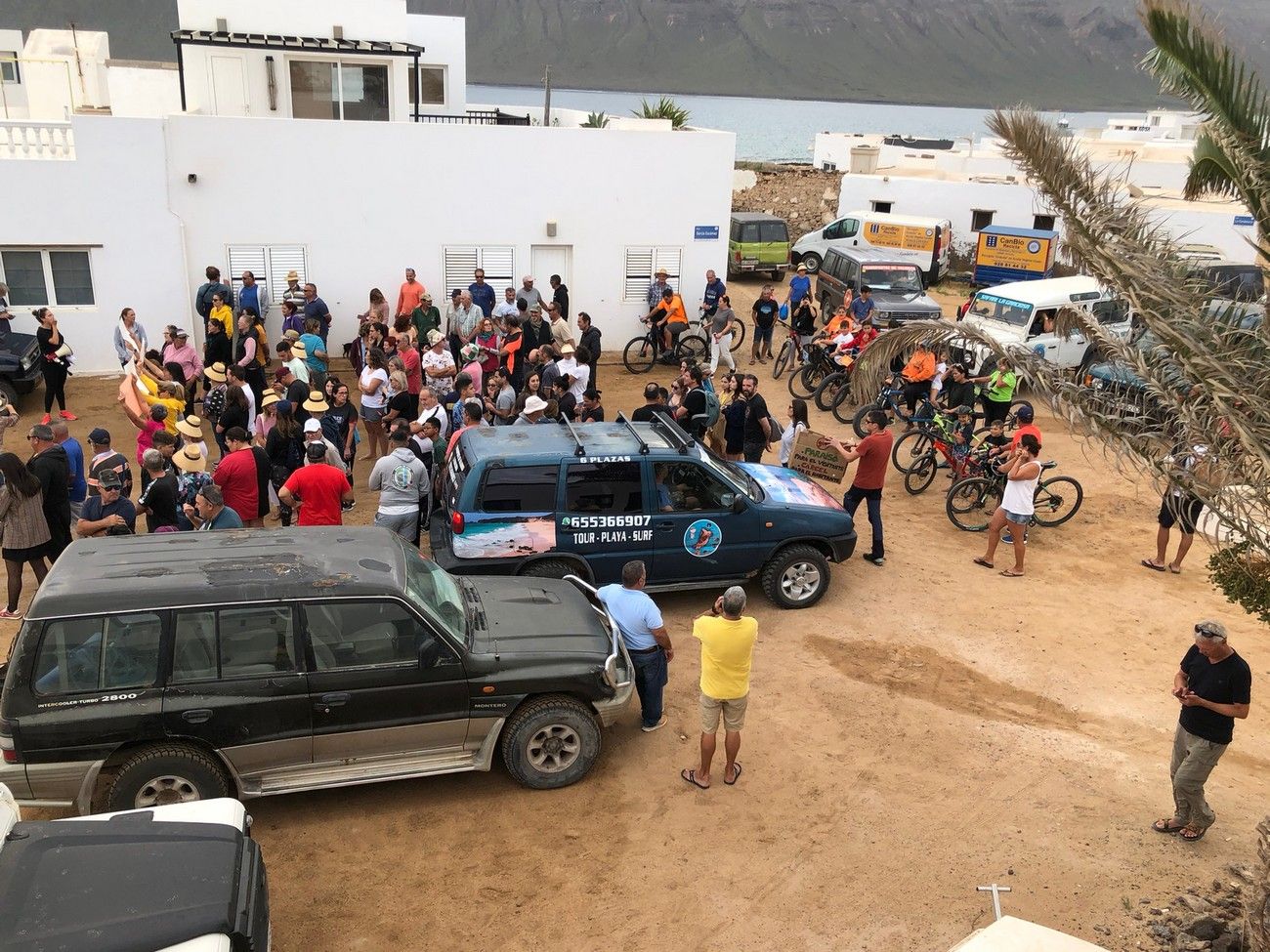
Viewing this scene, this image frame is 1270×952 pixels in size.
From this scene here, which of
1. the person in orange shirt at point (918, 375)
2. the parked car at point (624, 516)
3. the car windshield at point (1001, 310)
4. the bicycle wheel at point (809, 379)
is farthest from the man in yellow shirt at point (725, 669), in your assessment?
the car windshield at point (1001, 310)

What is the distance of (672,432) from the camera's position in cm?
980

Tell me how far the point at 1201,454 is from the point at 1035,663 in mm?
3782

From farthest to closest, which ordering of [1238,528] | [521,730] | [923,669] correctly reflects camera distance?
[923,669] → [521,730] → [1238,528]

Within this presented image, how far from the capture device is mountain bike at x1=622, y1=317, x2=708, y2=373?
18328 mm

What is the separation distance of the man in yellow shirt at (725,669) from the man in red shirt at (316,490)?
3.89m

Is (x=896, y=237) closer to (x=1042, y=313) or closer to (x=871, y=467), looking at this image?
(x=1042, y=313)

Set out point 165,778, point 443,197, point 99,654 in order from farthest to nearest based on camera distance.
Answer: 1. point 443,197
2. point 165,778
3. point 99,654

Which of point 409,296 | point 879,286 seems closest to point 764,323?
point 879,286

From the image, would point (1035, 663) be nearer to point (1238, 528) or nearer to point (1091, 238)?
point (1238, 528)

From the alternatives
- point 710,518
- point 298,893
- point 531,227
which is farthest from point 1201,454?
point 531,227

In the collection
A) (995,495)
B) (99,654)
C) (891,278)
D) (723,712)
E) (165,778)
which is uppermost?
(891,278)

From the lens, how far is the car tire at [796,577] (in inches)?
382

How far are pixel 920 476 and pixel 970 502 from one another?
106 centimetres

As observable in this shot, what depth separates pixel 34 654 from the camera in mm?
5816
